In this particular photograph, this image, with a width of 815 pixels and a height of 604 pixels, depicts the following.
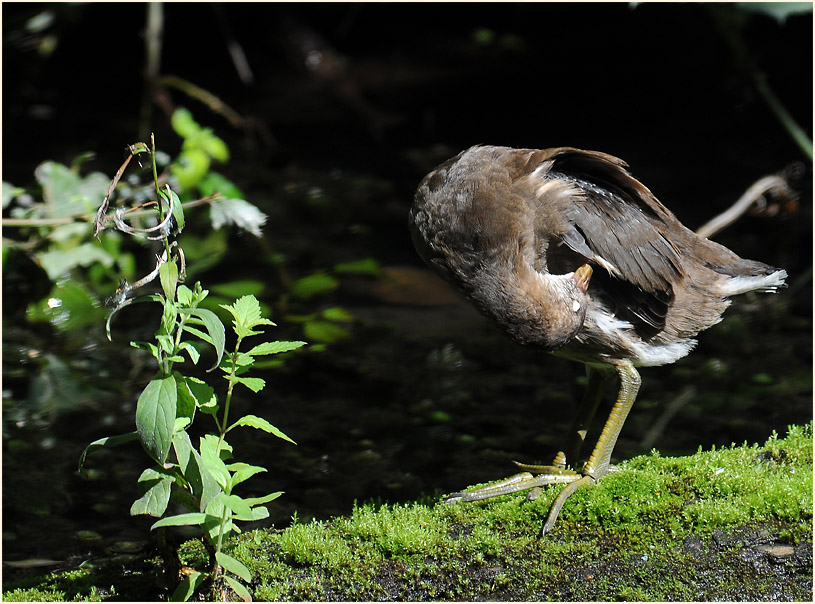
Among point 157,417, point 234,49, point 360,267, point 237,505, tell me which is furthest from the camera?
point 234,49

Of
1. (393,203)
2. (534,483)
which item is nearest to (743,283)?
(534,483)

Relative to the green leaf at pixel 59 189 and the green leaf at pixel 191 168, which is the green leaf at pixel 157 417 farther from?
the green leaf at pixel 191 168

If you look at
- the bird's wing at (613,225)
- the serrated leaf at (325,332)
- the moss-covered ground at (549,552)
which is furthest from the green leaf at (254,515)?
the serrated leaf at (325,332)

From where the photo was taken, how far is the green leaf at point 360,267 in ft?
21.6

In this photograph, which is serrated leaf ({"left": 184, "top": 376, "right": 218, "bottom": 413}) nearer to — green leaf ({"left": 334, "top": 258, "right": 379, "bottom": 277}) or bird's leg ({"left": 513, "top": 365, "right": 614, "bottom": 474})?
bird's leg ({"left": 513, "top": 365, "right": 614, "bottom": 474})

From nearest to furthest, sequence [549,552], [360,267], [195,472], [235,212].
Answer: [195,472], [549,552], [235,212], [360,267]

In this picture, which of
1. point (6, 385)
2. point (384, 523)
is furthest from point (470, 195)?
point (6, 385)

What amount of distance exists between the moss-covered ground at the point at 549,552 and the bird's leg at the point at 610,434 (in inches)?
4.2

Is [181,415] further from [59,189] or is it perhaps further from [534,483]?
[59,189]

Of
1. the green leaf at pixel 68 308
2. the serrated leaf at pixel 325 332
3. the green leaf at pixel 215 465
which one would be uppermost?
the green leaf at pixel 215 465

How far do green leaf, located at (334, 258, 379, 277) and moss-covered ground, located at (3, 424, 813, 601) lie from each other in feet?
10.2

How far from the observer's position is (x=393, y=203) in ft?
25.4

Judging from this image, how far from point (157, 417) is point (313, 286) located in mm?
3872

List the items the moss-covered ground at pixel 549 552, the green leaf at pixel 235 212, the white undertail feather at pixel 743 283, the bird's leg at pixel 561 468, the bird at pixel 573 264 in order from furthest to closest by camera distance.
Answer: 1. the green leaf at pixel 235 212
2. the white undertail feather at pixel 743 283
3. the bird's leg at pixel 561 468
4. the bird at pixel 573 264
5. the moss-covered ground at pixel 549 552
